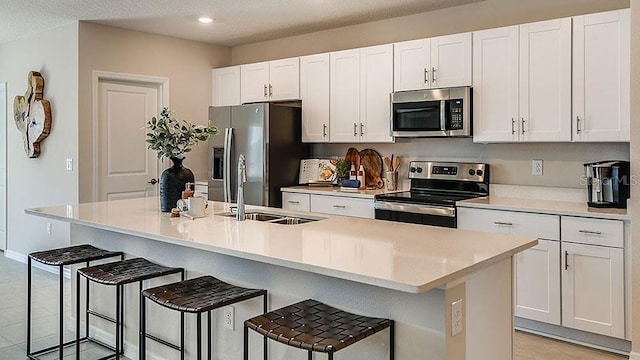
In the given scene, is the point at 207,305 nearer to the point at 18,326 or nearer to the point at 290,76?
the point at 18,326

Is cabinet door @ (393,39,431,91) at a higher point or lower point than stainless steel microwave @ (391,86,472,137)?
higher

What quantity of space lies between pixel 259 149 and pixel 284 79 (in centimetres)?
79

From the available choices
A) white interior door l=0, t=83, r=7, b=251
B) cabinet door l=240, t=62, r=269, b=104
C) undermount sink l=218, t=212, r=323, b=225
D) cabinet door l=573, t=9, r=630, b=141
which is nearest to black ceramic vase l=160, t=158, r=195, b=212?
undermount sink l=218, t=212, r=323, b=225

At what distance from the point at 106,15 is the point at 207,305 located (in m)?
3.50

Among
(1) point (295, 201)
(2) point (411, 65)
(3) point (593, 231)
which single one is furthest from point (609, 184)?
(1) point (295, 201)

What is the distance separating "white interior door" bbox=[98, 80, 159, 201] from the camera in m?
5.21

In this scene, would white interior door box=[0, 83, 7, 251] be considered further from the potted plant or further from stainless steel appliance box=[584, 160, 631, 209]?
stainless steel appliance box=[584, 160, 631, 209]

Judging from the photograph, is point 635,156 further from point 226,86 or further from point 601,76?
point 226,86

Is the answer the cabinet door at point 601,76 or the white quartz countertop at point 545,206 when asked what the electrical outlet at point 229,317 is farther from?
the cabinet door at point 601,76

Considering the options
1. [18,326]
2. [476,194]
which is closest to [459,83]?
[476,194]

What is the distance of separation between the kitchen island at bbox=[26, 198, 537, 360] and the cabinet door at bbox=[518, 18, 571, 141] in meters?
1.59

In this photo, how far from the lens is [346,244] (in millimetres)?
2236

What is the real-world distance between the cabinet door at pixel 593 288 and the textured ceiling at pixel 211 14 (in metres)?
2.20

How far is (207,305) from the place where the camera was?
2205 millimetres
